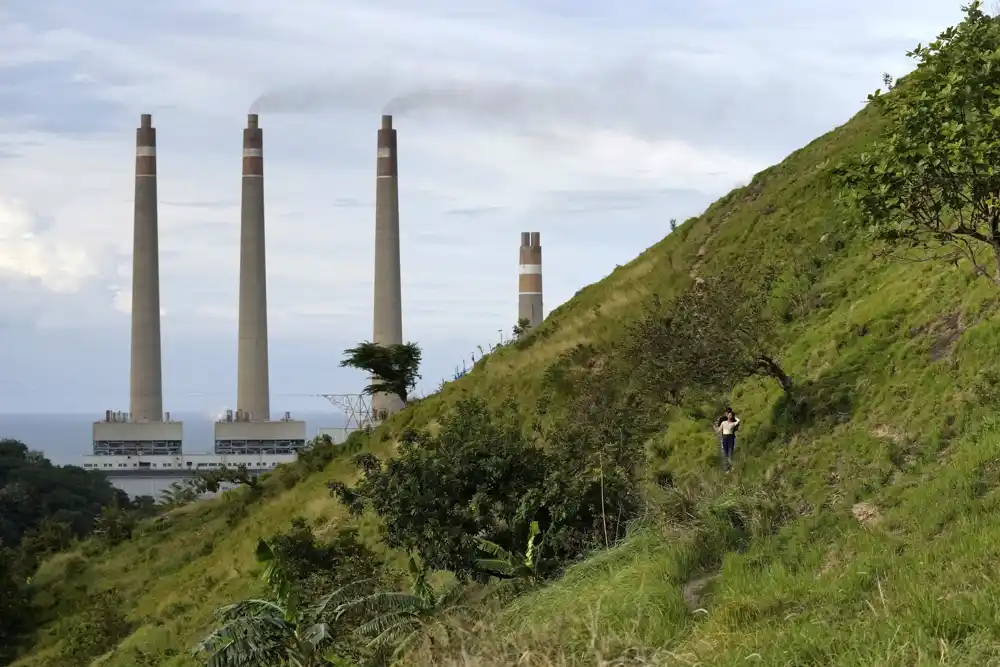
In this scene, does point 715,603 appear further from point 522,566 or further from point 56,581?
point 56,581

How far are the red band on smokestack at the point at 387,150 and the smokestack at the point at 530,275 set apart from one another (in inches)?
508

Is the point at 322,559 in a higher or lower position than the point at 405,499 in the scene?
lower

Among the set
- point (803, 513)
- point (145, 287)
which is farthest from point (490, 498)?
point (145, 287)

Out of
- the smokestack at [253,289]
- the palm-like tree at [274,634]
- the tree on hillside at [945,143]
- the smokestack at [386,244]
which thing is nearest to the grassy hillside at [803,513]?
the palm-like tree at [274,634]

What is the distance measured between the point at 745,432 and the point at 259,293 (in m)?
80.5

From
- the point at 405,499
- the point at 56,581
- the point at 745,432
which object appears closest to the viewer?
the point at 405,499

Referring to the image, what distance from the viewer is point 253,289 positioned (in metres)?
98.5

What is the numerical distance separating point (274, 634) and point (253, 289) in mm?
86663

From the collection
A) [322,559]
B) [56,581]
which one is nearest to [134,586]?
[56,581]

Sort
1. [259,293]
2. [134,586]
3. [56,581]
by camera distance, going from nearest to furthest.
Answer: [134,586] < [56,581] < [259,293]

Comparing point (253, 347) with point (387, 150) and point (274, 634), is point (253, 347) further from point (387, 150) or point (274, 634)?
point (274, 634)

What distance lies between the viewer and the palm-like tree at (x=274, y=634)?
1330 centimetres

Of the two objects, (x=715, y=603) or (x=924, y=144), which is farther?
(x=924, y=144)

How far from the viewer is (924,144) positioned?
14.7m
